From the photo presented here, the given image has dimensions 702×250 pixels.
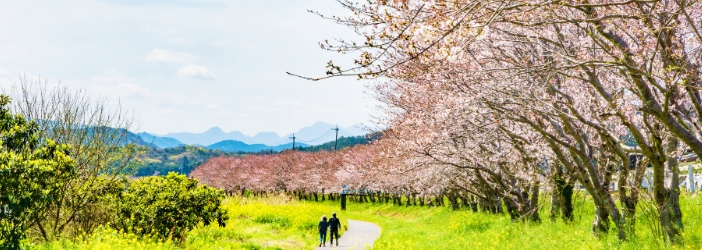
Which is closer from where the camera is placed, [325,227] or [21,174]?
[21,174]

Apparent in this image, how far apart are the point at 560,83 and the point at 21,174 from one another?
33.7ft

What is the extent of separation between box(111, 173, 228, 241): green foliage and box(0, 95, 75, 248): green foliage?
12.5ft

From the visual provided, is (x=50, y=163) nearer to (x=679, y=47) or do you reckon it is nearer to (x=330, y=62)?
(x=330, y=62)

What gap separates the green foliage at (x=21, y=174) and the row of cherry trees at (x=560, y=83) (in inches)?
236

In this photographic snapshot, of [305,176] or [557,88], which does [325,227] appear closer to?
[557,88]

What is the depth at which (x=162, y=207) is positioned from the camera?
13.9 meters

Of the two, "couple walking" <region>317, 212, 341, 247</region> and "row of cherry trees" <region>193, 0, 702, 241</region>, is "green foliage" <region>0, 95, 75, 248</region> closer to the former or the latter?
"row of cherry trees" <region>193, 0, 702, 241</region>

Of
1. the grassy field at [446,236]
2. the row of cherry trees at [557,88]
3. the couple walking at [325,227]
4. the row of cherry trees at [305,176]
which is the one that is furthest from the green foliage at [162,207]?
the row of cherry trees at [305,176]

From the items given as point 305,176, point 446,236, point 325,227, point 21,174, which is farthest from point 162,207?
point 305,176

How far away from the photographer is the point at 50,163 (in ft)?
30.7

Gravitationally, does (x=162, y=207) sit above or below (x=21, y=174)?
below

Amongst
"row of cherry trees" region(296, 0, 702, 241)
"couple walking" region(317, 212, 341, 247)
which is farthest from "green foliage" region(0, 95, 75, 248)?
"couple walking" region(317, 212, 341, 247)

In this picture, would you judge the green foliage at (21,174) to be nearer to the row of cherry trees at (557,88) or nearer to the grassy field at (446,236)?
the grassy field at (446,236)

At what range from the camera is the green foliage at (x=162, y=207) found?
1392 centimetres
